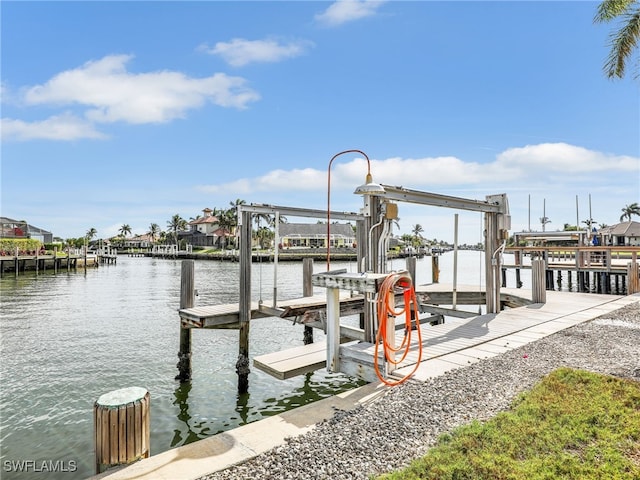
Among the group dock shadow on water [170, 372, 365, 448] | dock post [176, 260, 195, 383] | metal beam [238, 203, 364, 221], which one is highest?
metal beam [238, 203, 364, 221]

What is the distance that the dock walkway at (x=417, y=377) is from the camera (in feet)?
11.6

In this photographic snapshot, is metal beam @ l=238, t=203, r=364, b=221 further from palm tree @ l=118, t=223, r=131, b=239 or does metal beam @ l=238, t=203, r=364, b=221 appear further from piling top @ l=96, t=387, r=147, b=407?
palm tree @ l=118, t=223, r=131, b=239

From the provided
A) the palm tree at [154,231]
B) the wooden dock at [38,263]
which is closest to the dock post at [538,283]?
the wooden dock at [38,263]

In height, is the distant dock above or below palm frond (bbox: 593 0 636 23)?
below

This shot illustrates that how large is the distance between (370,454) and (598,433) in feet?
7.84

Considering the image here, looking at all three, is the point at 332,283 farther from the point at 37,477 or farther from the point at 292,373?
the point at 37,477

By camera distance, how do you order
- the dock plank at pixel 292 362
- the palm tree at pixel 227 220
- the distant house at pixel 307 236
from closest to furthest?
the dock plank at pixel 292 362, the distant house at pixel 307 236, the palm tree at pixel 227 220

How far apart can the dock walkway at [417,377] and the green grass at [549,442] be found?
1.37 m

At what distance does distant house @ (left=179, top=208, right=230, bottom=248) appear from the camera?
102125 millimetres

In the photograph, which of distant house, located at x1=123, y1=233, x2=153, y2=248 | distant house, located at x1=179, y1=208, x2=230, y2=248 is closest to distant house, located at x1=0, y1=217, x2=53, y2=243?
distant house, located at x1=179, y1=208, x2=230, y2=248

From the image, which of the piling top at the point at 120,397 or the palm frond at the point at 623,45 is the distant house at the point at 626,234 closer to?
the palm frond at the point at 623,45

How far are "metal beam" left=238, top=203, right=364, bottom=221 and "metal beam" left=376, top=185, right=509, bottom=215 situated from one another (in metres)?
1.07

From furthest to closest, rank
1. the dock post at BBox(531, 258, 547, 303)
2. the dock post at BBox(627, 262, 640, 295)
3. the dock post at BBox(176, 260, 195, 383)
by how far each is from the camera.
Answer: the dock post at BBox(627, 262, 640, 295), the dock post at BBox(531, 258, 547, 303), the dock post at BBox(176, 260, 195, 383)

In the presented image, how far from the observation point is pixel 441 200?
29.7 ft
